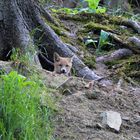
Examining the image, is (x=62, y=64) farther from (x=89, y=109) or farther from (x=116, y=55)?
(x=89, y=109)

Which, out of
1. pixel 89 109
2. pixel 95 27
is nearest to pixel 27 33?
pixel 89 109

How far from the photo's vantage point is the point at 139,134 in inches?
191

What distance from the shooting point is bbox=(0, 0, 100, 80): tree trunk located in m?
6.81

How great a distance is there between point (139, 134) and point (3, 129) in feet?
5.91

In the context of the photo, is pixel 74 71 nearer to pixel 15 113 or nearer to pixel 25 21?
pixel 25 21

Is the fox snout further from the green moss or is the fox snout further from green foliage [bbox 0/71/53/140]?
green foliage [bbox 0/71/53/140]

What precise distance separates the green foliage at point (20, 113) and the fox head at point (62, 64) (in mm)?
3261

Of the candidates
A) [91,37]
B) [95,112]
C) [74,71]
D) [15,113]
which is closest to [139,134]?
[95,112]

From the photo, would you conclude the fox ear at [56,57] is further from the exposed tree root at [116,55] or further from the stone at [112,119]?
the stone at [112,119]

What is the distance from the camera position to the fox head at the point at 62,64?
7.44 m

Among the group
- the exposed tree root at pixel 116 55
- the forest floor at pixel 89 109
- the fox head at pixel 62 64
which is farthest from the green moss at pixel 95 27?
the forest floor at pixel 89 109

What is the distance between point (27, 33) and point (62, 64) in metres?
0.92

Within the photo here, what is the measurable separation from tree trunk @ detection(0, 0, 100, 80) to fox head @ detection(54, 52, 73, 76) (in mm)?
125

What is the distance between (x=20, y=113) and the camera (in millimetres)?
3748
